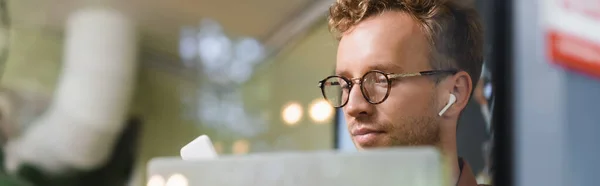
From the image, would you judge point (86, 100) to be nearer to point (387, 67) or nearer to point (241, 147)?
point (241, 147)

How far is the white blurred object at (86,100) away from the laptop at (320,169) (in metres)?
0.39

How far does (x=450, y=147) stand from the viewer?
475 millimetres

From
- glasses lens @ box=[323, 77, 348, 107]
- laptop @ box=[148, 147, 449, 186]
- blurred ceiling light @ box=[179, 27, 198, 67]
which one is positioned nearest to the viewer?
laptop @ box=[148, 147, 449, 186]

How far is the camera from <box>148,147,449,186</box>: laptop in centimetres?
37

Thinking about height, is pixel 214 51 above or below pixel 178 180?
above

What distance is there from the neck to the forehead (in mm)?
57

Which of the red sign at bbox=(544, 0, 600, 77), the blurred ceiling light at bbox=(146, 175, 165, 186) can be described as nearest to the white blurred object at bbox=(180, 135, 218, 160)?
the blurred ceiling light at bbox=(146, 175, 165, 186)

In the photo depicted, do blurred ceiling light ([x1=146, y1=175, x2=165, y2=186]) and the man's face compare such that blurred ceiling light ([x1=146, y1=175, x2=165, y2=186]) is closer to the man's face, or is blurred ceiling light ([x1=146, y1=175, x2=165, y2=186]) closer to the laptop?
the laptop

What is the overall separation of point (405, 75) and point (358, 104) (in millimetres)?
44

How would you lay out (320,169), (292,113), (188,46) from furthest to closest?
(188,46) < (292,113) < (320,169)

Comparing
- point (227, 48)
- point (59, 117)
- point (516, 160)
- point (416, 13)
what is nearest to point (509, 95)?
point (516, 160)

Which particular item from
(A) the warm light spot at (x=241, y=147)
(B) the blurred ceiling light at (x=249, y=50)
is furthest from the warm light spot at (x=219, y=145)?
(B) the blurred ceiling light at (x=249, y=50)

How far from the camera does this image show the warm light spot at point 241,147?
2.13ft

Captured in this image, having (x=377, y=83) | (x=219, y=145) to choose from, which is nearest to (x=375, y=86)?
(x=377, y=83)
